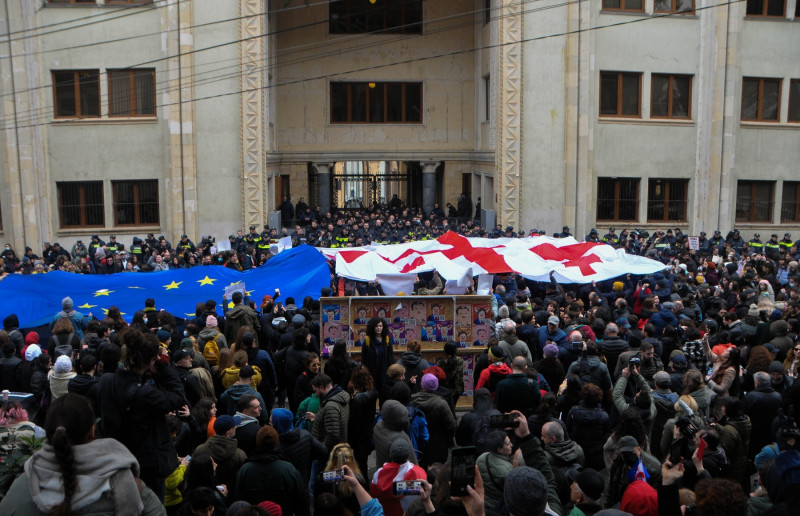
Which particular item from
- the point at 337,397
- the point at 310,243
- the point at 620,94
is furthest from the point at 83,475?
the point at 620,94

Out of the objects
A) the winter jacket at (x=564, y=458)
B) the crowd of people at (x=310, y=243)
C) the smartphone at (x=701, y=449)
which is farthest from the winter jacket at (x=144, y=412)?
the crowd of people at (x=310, y=243)

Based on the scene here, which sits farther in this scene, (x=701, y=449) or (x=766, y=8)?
(x=766, y=8)

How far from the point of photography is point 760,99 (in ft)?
99.8

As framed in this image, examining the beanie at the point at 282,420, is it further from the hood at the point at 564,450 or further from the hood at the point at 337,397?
the hood at the point at 564,450

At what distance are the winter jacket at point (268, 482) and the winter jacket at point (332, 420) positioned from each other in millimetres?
1515

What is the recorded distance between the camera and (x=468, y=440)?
782 cm

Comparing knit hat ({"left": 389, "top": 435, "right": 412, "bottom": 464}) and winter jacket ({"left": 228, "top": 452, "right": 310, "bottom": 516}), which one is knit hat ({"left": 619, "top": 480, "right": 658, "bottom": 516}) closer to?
knit hat ({"left": 389, "top": 435, "right": 412, "bottom": 464})

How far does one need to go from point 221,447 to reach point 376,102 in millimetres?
27756

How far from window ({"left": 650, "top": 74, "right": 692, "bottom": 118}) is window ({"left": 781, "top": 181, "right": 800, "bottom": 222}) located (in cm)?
503

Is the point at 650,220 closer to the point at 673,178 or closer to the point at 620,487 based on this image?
the point at 673,178

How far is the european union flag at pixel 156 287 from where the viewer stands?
15.2 m

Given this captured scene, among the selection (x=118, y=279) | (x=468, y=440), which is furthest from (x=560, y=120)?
(x=468, y=440)

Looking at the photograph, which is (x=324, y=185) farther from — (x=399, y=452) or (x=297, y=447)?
(x=399, y=452)

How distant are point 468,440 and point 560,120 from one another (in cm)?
2210
